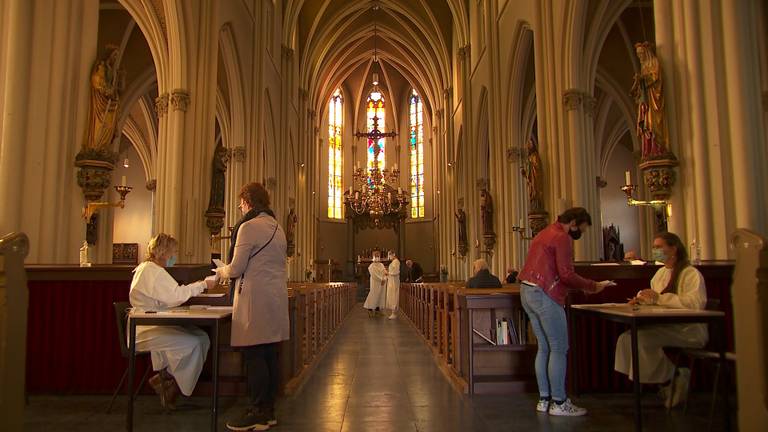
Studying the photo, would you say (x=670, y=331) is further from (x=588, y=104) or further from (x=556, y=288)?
(x=588, y=104)

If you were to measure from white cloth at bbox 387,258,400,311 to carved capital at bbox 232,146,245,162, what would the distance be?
15.1 feet

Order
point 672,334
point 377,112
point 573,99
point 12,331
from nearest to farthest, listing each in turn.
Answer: point 12,331 < point 672,334 < point 573,99 < point 377,112

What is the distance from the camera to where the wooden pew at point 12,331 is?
91.0 inches

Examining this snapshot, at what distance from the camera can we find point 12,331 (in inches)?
94.0

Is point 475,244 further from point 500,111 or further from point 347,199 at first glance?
point 347,199

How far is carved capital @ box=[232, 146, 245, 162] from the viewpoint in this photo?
14688mm

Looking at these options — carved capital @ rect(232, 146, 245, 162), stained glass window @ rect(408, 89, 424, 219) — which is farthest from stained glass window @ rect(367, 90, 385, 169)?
carved capital @ rect(232, 146, 245, 162)

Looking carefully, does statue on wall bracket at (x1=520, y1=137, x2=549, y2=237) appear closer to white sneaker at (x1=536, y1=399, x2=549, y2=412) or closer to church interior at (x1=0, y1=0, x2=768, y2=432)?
church interior at (x1=0, y1=0, x2=768, y2=432)

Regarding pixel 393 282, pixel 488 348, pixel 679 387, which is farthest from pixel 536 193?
pixel 679 387

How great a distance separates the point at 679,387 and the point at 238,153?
11991mm

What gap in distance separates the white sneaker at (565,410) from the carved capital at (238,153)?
11658 millimetres

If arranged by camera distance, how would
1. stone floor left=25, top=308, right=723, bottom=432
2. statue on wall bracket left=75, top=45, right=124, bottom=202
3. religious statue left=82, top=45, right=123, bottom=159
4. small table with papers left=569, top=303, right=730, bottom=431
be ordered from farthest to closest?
religious statue left=82, top=45, right=123, bottom=159 < statue on wall bracket left=75, top=45, right=124, bottom=202 < stone floor left=25, top=308, right=723, bottom=432 < small table with papers left=569, top=303, right=730, bottom=431

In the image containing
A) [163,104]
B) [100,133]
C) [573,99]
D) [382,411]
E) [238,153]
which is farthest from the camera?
[238,153]

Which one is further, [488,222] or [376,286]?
[488,222]
